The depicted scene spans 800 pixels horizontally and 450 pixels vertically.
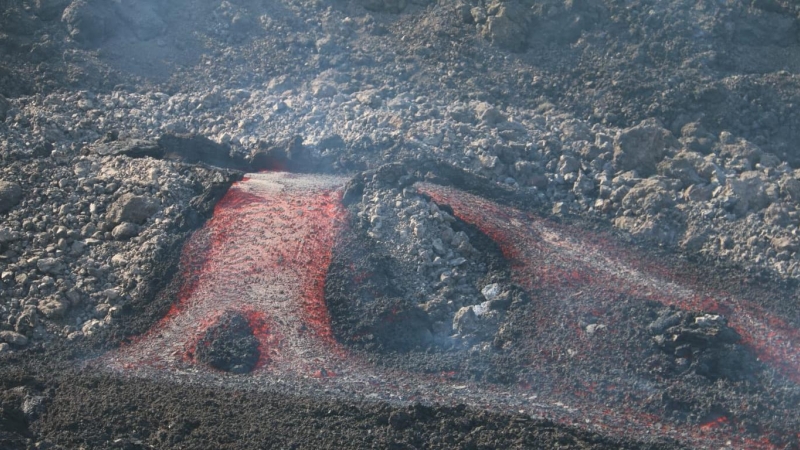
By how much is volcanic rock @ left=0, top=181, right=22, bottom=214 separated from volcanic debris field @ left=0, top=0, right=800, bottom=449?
0.07 meters

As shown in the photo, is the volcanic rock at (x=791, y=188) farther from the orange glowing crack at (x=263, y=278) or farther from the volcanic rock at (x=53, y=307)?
the volcanic rock at (x=53, y=307)

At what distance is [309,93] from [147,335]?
30.7 feet

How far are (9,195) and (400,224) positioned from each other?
28.3 feet

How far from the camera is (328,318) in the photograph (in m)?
17.0

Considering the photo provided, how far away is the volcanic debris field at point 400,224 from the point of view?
49.6 feet

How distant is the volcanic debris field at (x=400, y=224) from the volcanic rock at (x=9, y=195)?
0.07 m

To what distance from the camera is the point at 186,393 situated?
588 inches

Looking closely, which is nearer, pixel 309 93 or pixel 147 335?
pixel 147 335

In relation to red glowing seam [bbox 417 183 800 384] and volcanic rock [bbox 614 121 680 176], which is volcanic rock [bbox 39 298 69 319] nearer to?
red glowing seam [bbox 417 183 800 384]

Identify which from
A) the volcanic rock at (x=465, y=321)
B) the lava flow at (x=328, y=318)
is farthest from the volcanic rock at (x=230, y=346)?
the volcanic rock at (x=465, y=321)

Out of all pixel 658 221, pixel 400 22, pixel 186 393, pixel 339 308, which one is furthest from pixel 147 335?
pixel 400 22

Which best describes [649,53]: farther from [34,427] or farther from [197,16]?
[34,427]

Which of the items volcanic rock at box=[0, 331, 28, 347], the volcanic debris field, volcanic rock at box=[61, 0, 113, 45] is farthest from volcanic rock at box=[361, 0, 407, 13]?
volcanic rock at box=[0, 331, 28, 347]

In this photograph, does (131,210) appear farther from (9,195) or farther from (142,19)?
(142,19)
